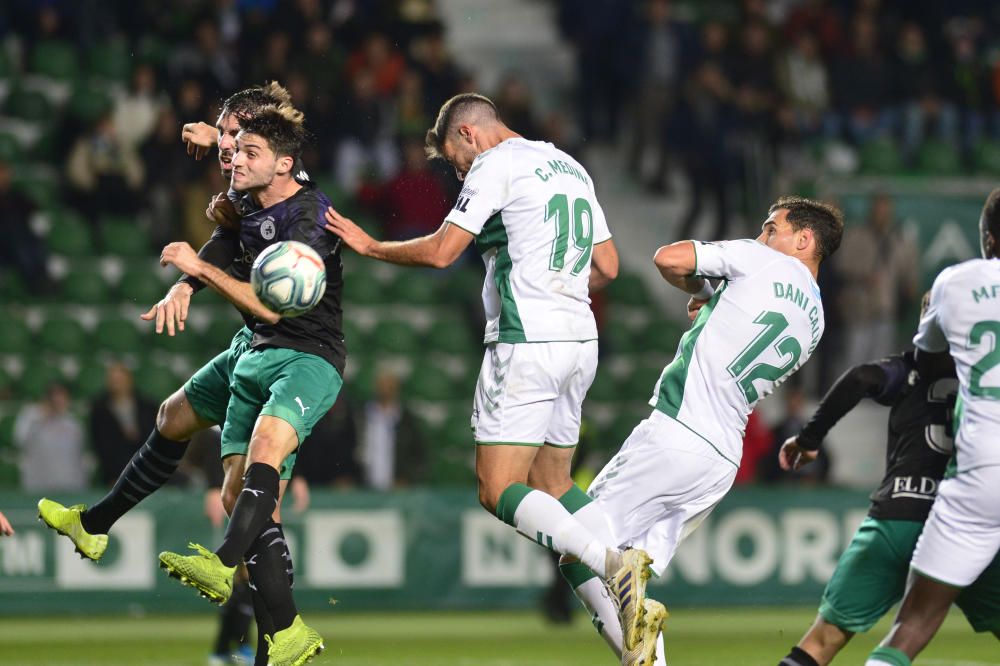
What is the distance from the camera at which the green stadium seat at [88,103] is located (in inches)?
611

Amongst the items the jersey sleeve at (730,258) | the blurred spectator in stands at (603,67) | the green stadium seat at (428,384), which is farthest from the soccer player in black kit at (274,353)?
the blurred spectator in stands at (603,67)

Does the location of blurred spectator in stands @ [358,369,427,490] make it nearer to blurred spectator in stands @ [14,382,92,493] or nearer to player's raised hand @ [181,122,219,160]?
blurred spectator in stands @ [14,382,92,493]

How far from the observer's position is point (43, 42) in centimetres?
1638

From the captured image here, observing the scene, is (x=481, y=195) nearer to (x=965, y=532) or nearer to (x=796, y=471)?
(x=965, y=532)

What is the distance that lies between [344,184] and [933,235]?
592cm

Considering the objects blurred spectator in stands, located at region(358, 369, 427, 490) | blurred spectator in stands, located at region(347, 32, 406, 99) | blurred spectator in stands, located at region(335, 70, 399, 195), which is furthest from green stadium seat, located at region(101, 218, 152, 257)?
blurred spectator in stands, located at region(358, 369, 427, 490)

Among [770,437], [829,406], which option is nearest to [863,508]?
[770,437]

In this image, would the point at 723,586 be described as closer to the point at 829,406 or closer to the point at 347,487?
the point at 347,487

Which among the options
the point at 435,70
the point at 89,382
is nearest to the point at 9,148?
the point at 89,382

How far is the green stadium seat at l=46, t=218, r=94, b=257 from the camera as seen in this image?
49.9 ft

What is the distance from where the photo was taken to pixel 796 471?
14188 mm

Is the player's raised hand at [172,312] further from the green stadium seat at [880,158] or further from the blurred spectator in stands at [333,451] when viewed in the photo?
the green stadium seat at [880,158]

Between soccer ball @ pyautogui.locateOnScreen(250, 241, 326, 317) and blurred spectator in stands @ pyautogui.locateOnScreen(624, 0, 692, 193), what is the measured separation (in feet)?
35.4

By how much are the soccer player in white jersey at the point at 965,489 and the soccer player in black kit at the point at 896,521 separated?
0.22 m
